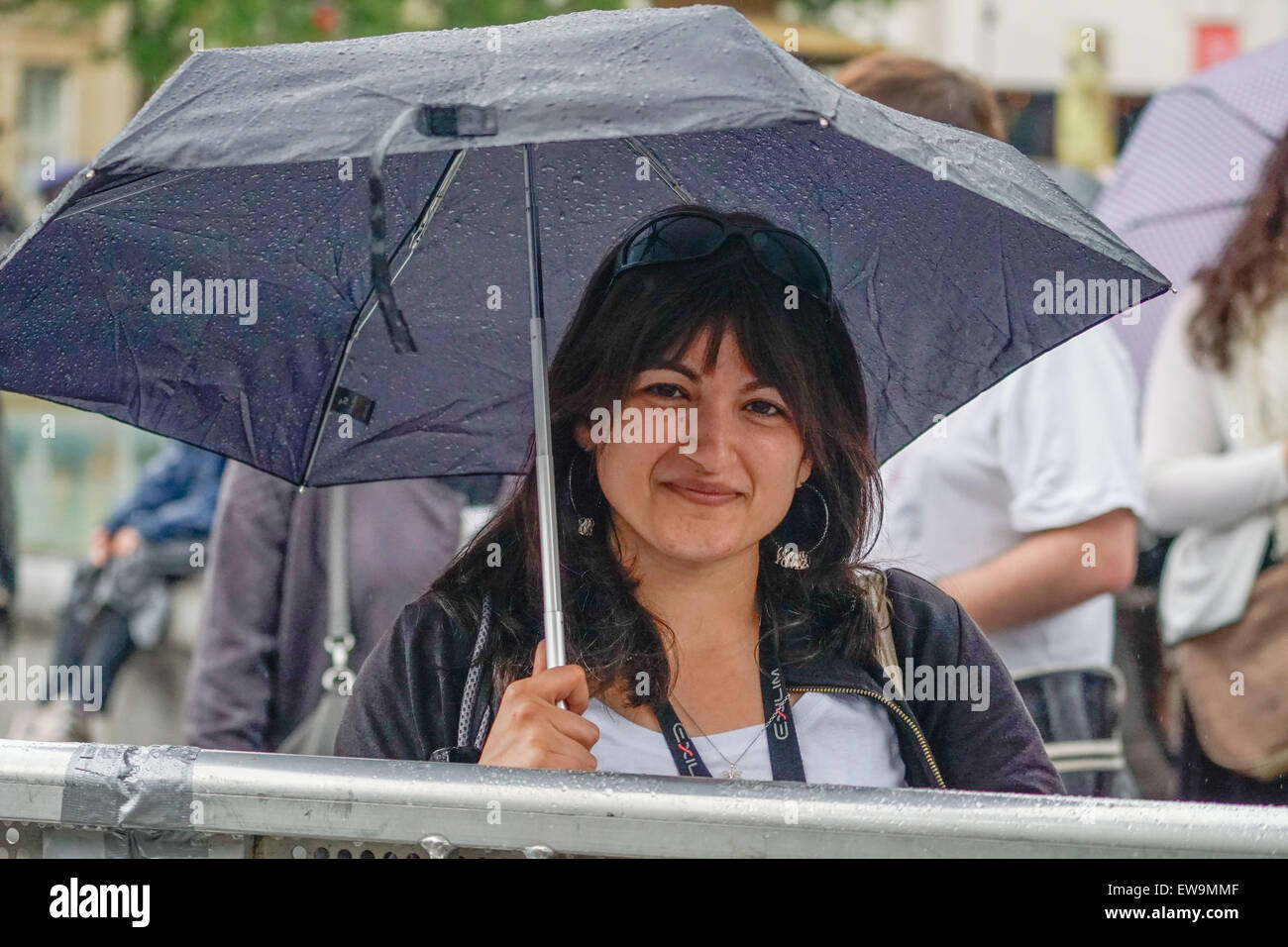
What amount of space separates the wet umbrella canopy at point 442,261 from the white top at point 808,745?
0.50 m

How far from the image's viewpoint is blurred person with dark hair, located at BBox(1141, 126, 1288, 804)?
361cm

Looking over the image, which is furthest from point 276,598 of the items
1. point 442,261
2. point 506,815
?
point 506,815

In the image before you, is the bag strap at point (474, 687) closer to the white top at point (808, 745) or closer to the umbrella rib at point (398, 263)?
the white top at point (808, 745)

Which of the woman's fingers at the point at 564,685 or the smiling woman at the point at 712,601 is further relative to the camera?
the smiling woman at the point at 712,601

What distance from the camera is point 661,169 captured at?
2402mm

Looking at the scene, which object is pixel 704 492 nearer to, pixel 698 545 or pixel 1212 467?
pixel 698 545

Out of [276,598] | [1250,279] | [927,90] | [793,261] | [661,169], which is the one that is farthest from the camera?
[1250,279]

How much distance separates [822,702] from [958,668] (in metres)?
0.20

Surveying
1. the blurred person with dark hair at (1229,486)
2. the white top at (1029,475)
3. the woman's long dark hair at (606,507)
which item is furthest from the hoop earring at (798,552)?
the blurred person with dark hair at (1229,486)

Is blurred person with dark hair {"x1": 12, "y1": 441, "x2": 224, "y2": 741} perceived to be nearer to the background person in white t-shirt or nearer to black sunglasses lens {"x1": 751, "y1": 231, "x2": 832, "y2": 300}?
the background person in white t-shirt

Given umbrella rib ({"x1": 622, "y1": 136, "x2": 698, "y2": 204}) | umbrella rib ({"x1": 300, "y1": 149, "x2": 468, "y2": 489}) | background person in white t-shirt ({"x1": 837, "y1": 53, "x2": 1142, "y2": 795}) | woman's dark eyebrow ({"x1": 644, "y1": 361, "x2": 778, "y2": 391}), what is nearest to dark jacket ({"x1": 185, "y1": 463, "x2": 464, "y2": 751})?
umbrella rib ({"x1": 300, "y1": 149, "x2": 468, "y2": 489})

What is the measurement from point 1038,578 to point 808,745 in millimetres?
1266

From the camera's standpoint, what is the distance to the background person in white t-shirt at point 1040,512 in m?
3.34
